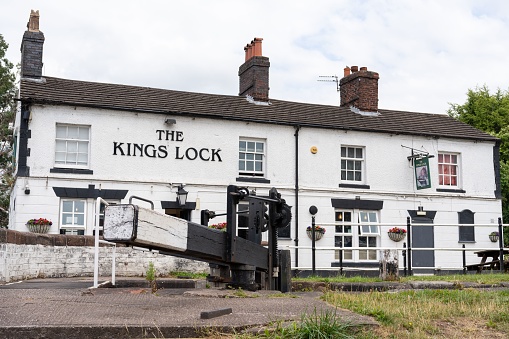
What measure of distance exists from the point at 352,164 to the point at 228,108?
5.11 meters

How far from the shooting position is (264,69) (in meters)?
25.0

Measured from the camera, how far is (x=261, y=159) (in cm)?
2350

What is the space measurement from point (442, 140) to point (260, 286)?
18.3 metres

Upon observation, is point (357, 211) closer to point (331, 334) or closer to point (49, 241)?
point (49, 241)

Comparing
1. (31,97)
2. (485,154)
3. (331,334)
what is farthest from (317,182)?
(331,334)

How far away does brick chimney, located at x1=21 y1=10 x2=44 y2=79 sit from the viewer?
22.3m

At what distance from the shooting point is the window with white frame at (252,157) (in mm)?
23266

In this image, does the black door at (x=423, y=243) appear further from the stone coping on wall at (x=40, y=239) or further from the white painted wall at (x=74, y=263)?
the stone coping on wall at (x=40, y=239)

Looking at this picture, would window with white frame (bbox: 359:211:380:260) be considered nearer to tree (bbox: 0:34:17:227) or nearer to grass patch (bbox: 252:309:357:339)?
grass patch (bbox: 252:309:357:339)

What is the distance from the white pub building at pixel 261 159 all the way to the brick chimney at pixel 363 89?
0.16ft

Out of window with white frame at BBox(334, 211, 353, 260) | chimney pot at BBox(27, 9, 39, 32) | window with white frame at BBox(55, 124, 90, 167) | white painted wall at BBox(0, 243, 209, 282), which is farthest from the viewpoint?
window with white frame at BBox(334, 211, 353, 260)

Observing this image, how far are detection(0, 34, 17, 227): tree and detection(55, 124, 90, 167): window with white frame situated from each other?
1803 cm

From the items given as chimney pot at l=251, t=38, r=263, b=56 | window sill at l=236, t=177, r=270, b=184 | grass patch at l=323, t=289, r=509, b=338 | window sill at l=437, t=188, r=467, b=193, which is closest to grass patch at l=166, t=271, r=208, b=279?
grass patch at l=323, t=289, r=509, b=338

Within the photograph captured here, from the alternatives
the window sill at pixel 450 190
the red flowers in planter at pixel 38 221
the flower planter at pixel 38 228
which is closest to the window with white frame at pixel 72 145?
the red flowers in planter at pixel 38 221
